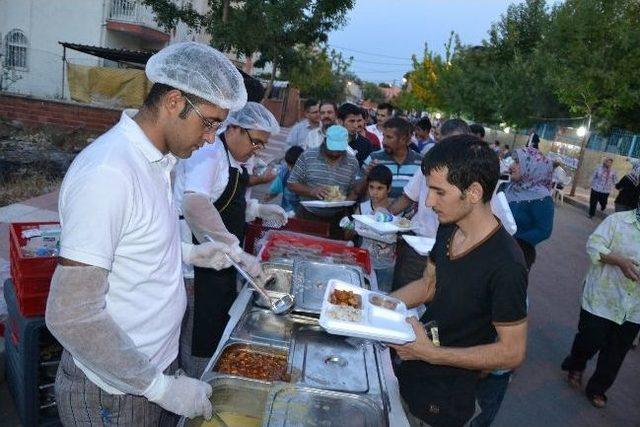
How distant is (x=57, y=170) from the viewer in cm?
802

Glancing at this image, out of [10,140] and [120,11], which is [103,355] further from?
[120,11]

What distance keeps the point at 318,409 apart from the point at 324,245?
71.7 inches

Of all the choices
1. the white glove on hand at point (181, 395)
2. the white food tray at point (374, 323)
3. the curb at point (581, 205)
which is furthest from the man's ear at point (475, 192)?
the curb at point (581, 205)

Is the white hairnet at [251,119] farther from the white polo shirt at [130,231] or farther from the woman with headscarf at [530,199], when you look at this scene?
the woman with headscarf at [530,199]

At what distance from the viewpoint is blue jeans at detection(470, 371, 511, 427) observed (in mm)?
2676

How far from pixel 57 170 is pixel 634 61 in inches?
634

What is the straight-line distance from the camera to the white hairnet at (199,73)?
1486 millimetres

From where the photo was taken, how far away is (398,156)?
184 inches

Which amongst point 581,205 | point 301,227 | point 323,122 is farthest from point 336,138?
point 581,205

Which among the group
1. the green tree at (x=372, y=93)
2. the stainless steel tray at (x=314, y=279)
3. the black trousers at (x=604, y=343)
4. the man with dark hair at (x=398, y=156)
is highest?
→ the green tree at (x=372, y=93)

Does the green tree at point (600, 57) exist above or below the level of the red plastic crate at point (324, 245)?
above

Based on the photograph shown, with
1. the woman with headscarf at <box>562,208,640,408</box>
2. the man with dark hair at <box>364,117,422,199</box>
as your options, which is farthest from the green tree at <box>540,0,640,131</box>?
the woman with headscarf at <box>562,208,640,408</box>

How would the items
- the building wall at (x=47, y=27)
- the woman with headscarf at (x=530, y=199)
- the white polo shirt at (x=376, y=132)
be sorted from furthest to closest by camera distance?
the building wall at (x=47, y=27), the white polo shirt at (x=376, y=132), the woman with headscarf at (x=530, y=199)

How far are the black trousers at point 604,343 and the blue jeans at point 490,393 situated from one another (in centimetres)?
164
